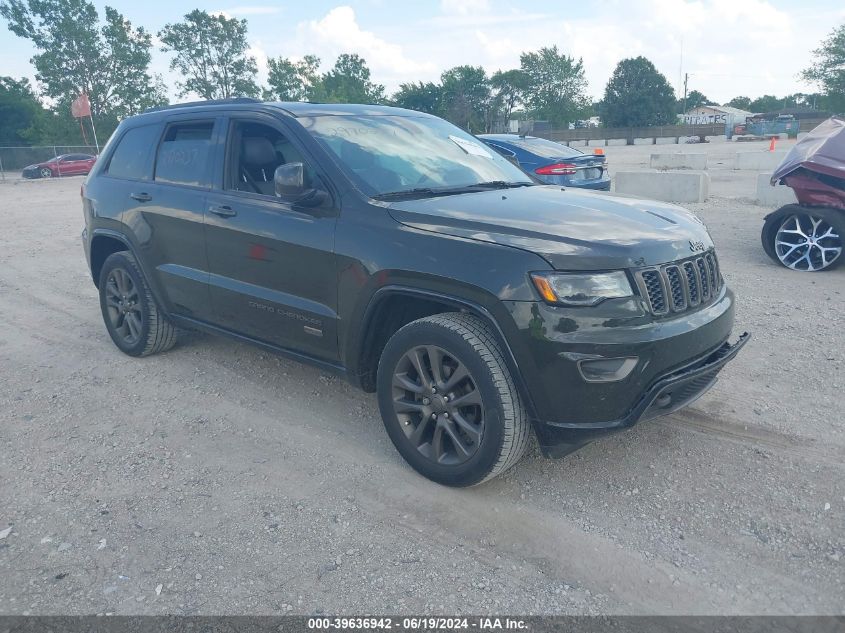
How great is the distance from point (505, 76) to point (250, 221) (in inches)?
3894

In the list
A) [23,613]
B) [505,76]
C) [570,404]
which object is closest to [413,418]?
[570,404]

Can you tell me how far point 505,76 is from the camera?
96.4 m

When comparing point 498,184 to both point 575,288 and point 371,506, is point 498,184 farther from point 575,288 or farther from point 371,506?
point 371,506

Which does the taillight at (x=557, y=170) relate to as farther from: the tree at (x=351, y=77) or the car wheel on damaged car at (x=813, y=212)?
the tree at (x=351, y=77)

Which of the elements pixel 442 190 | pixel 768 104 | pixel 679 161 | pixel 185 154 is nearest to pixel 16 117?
pixel 679 161

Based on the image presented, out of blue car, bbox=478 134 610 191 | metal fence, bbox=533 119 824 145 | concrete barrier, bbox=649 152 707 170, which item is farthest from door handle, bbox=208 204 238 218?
metal fence, bbox=533 119 824 145

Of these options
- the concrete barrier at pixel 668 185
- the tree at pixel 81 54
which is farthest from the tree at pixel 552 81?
the concrete barrier at pixel 668 185

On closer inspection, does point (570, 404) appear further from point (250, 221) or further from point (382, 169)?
point (250, 221)

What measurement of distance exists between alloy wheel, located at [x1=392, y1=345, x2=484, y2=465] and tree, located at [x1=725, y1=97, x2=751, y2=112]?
13728 centimetres

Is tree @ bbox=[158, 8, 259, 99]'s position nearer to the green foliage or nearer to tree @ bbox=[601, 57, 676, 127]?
tree @ bbox=[601, 57, 676, 127]

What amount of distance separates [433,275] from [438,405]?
2.12 feet

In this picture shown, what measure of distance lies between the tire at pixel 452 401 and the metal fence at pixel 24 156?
39751 mm

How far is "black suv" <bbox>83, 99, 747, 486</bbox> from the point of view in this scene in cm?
300

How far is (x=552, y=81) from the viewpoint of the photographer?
99062mm
